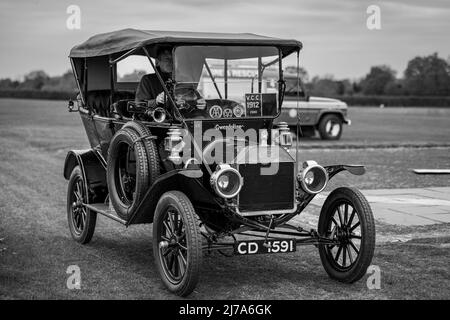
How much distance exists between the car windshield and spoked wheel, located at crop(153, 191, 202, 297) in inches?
43.6

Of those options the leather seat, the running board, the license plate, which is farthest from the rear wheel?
the license plate

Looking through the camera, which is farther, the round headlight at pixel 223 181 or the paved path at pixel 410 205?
the paved path at pixel 410 205

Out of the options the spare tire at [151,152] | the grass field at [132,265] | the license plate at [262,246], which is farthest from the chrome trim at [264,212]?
the spare tire at [151,152]

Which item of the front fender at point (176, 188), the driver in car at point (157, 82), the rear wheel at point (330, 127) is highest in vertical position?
the driver in car at point (157, 82)

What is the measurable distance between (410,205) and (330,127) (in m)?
13.8

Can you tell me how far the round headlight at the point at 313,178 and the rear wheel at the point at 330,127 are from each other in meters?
17.5

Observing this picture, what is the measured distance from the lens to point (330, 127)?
23.8 meters

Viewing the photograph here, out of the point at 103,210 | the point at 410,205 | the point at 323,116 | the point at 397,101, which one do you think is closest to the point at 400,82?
the point at 397,101

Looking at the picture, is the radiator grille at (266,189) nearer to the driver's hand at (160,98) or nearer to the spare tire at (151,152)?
the spare tire at (151,152)

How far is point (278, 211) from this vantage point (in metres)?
6.25

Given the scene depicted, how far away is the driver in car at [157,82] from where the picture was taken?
675 centimetres
